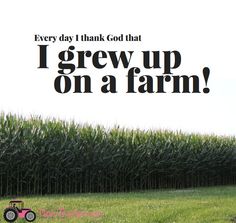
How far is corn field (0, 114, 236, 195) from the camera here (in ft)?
88.0

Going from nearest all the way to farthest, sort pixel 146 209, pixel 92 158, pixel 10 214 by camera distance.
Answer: pixel 10 214 < pixel 146 209 < pixel 92 158

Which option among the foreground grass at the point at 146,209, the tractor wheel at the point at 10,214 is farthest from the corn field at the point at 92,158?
the tractor wheel at the point at 10,214

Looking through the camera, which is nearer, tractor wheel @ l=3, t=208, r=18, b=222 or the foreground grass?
tractor wheel @ l=3, t=208, r=18, b=222

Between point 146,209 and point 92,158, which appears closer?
point 146,209

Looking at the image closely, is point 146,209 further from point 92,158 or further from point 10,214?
point 92,158

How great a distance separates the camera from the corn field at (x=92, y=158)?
88.0 feet

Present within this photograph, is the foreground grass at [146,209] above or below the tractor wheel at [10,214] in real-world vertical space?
below

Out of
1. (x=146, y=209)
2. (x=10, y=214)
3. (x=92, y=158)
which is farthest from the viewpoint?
(x=92, y=158)

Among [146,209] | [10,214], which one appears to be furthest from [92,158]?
[10,214]

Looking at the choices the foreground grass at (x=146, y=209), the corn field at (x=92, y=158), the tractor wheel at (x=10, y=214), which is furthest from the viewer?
the corn field at (x=92, y=158)

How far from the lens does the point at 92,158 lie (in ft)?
95.6

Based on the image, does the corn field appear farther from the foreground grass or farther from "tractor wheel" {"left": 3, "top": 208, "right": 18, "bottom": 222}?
"tractor wheel" {"left": 3, "top": 208, "right": 18, "bottom": 222}

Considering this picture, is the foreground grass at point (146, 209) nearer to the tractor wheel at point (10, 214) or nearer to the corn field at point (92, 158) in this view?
the tractor wheel at point (10, 214)

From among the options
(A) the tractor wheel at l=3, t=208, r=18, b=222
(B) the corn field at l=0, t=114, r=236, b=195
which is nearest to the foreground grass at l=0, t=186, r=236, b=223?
(A) the tractor wheel at l=3, t=208, r=18, b=222
